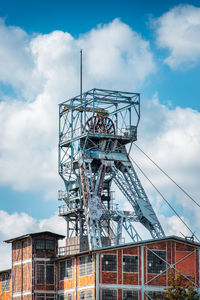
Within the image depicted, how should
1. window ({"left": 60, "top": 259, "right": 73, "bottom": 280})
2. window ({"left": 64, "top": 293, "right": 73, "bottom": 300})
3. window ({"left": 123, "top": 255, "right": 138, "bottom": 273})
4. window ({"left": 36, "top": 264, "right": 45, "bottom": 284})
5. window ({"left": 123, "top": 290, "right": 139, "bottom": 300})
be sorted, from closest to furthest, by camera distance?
window ({"left": 123, "top": 290, "right": 139, "bottom": 300}) < window ({"left": 123, "top": 255, "right": 138, "bottom": 273}) < window ({"left": 64, "top": 293, "right": 73, "bottom": 300}) < window ({"left": 60, "top": 259, "right": 73, "bottom": 280}) < window ({"left": 36, "top": 264, "right": 45, "bottom": 284})

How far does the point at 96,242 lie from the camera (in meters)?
103

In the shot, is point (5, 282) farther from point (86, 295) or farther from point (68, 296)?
point (86, 295)

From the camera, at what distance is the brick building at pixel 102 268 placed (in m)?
89.8

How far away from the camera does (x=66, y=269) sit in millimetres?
95312

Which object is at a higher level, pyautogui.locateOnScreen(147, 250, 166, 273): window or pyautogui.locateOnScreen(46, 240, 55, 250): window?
pyautogui.locateOnScreen(46, 240, 55, 250): window

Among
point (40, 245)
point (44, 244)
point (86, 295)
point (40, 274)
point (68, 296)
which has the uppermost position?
point (44, 244)

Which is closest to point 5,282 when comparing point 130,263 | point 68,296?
point 68,296

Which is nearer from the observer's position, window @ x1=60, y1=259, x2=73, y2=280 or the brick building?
the brick building

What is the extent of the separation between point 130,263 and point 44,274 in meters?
10.8

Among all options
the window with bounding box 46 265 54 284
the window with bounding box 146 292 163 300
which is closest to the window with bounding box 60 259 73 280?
the window with bounding box 46 265 54 284

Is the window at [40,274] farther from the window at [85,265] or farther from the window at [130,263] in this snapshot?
the window at [130,263]

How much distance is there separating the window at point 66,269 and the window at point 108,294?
19.9ft

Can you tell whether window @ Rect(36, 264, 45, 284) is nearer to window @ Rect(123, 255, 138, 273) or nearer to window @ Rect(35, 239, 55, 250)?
window @ Rect(35, 239, 55, 250)

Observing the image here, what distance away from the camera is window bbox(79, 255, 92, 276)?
90812mm
